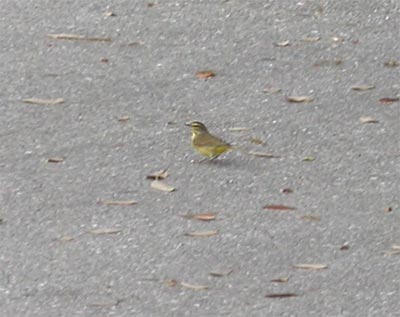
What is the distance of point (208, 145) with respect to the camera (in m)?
8.83

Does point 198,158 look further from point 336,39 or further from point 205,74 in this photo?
point 336,39

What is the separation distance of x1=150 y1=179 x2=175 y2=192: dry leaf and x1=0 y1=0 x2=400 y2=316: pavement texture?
47 mm

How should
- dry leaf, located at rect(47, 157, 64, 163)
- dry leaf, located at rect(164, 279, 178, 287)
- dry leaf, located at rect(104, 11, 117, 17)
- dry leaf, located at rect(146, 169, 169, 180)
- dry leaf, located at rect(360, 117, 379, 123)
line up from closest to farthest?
dry leaf, located at rect(164, 279, 178, 287) → dry leaf, located at rect(146, 169, 169, 180) → dry leaf, located at rect(47, 157, 64, 163) → dry leaf, located at rect(360, 117, 379, 123) → dry leaf, located at rect(104, 11, 117, 17)

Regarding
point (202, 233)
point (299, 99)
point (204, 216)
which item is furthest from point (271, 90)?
point (202, 233)

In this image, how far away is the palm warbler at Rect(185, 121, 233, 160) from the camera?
347 inches

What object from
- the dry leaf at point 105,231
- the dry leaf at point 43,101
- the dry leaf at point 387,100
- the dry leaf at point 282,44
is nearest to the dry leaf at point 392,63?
the dry leaf at point 387,100

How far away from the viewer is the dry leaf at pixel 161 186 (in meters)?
8.53

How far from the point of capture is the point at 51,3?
1183cm

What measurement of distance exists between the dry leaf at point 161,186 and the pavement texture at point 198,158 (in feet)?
0.15

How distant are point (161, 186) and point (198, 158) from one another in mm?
556

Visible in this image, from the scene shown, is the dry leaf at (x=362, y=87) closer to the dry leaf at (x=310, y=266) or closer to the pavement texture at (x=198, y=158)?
the pavement texture at (x=198, y=158)

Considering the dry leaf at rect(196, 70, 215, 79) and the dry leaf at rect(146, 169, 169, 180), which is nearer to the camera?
the dry leaf at rect(146, 169, 169, 180)

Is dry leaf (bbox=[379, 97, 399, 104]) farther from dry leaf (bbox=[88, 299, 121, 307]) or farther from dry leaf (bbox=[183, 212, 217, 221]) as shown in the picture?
dry leaf (bbox=[88, 299, 121, 307])

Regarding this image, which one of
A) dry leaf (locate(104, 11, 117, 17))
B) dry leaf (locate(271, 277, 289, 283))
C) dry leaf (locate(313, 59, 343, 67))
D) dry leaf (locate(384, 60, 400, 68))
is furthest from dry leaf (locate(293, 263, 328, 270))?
dry leaf (locate(104, 11, 117, 17))
